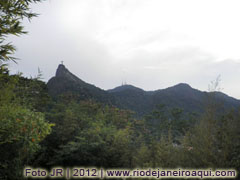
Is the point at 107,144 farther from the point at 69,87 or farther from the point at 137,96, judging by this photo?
the point at 137,96

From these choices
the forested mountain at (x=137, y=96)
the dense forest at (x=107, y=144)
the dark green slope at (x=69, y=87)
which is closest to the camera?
the dense forest at (x=107, y=144)

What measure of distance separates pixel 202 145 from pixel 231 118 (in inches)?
61.1

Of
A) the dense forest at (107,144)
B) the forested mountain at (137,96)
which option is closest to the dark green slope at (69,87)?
the forested mountain at (137,96)

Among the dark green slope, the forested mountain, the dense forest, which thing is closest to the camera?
the dense forest

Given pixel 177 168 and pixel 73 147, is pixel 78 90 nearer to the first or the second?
pixel 73 147

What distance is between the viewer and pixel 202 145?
470 centimetres

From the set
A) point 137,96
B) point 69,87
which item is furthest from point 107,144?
point 137,96

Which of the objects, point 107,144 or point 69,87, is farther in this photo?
point 69,87

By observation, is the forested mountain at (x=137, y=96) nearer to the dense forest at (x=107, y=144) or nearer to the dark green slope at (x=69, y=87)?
the dark green slope at (x=69, y=87)

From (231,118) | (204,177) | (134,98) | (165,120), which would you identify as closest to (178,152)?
(204,177)

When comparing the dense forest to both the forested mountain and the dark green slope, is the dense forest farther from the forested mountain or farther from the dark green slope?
the forested mountain

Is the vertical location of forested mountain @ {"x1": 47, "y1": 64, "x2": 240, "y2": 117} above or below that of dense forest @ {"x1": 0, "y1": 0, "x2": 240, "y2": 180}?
above

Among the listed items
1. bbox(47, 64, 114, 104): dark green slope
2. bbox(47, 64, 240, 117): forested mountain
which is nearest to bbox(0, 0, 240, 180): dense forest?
bbox(47, 64, 114, 104): dark green slope

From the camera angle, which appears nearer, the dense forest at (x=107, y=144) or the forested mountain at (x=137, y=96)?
the dense forest at (x=107, y=144)
